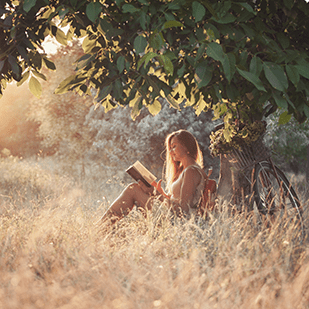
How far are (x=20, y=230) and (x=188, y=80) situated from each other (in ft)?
7.50

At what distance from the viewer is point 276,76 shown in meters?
2.33

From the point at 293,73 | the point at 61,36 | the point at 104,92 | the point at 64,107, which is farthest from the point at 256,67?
the point at 64,107

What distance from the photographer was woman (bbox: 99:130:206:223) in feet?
12.6

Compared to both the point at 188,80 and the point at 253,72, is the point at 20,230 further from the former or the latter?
the point at 253,72

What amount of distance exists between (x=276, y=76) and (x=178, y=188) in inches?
78.9

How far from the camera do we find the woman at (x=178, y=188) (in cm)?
383

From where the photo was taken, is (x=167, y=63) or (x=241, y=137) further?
(x=241, y=137)

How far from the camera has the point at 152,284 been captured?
2201mm

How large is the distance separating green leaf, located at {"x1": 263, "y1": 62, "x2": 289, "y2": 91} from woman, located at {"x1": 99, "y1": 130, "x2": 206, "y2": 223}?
→ 1726mm

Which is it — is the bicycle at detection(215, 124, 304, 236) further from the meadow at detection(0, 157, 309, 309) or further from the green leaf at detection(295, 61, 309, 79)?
the green leaf at detection(295, 61, 309, 79)

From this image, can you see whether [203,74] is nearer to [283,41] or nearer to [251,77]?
[251,77]

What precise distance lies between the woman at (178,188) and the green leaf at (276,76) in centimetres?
173

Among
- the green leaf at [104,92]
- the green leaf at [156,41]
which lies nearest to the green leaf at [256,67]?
the green leaf at [156,41]

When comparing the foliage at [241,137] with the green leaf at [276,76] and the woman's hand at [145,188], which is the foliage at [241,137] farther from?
the green leaf at [276,76]
